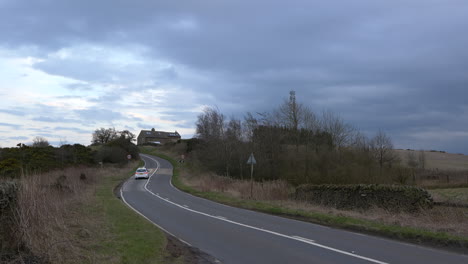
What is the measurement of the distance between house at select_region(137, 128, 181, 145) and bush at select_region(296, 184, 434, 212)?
149m

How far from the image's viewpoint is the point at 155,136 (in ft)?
569

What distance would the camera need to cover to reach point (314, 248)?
31.4 ft

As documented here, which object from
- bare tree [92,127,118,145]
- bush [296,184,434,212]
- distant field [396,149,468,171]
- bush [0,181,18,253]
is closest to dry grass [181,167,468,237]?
bush [296,184,434,212]

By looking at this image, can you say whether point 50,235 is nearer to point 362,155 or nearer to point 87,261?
point 87,261

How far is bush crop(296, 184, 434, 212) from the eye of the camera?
1822 centimetres

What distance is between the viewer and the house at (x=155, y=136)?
564 ft

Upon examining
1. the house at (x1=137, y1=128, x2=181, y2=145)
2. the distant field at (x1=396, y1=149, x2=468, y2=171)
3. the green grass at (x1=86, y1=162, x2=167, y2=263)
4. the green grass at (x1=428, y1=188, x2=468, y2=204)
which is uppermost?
the house at (x1=137, y1=128, x2=181, y2=145)

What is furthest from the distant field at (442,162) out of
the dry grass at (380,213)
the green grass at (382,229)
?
the green grass at (382,229)

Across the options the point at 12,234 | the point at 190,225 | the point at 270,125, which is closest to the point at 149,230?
the point at 190,225

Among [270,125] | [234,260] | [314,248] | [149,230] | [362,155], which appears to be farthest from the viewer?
[270,125]

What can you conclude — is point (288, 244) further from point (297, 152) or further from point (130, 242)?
point (297, 152)

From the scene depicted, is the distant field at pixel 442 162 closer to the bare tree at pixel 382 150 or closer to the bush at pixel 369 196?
the bare tree at pixel 382 150

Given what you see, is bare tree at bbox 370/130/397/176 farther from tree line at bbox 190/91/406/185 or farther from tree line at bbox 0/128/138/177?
tree line at bbox 0/128/138/177

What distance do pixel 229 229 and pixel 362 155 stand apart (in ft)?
89.6
